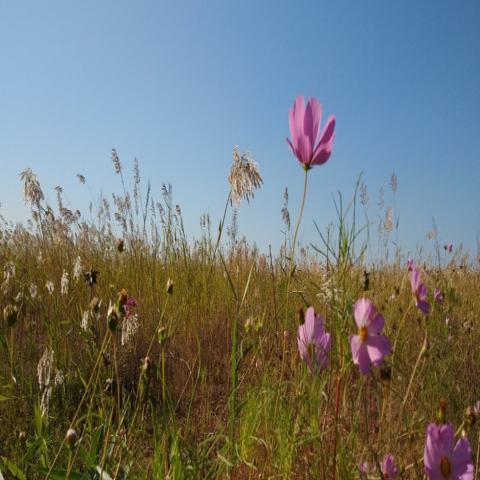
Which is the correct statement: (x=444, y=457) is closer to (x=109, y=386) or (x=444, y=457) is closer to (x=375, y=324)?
(x=375, y=324)

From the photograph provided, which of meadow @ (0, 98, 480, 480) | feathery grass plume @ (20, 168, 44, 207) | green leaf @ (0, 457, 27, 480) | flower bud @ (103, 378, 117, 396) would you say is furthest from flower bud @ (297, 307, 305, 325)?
feathery grass plume @ (20, 168, 44, 207)

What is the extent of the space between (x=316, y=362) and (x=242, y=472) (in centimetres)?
46

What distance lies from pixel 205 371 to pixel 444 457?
96 cm

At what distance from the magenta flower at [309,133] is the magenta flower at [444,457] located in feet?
1.73

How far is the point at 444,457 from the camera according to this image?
0.67 meters

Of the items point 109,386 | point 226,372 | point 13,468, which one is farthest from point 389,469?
point 226,372

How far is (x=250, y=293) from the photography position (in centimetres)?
288

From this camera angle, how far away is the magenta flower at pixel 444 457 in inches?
26.1

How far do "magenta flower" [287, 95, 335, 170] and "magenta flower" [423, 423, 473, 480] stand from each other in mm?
527

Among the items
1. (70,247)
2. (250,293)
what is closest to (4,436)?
(250,293)

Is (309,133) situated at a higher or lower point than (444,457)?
higher

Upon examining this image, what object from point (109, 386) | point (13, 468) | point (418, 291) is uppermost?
point (418, 291)

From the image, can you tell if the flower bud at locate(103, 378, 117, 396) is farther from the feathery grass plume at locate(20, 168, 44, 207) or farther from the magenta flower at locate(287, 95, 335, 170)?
the feathery grass plume at locate(20, 168, 44, 207)

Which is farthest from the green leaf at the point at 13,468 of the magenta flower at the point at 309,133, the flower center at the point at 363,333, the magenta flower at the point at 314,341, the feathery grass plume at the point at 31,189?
the feathery grass plume at the point at 31,189
